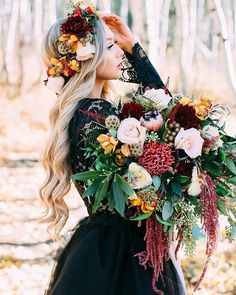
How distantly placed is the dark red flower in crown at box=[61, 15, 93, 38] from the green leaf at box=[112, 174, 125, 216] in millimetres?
543

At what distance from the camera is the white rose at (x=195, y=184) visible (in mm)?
1622

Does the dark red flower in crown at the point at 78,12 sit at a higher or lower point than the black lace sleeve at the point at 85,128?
higher

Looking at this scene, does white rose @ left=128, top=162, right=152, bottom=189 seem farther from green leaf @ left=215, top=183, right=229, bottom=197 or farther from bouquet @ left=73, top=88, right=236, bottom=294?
green leaf @ left=215, top=183, right=229, bottom=197

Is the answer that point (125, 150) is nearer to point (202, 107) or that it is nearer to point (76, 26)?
point (202, 107)

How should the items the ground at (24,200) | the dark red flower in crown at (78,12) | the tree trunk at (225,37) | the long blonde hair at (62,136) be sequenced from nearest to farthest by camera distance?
the long blonde hair at (62,136) < the dark red flower in crown at (78,12) < the ground at (24,200) < the tree trunk at (225,37)

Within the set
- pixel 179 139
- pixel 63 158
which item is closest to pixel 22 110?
pixel 63 158

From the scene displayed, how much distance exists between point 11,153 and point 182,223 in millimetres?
2483

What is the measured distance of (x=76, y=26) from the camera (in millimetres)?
1927

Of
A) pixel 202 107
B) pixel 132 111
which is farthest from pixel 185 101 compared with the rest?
pixel 132 111

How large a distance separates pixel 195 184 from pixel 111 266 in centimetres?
34

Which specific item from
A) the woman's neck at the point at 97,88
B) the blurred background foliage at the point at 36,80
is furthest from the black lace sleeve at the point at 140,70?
the blurred background foliage at the point at 36,80

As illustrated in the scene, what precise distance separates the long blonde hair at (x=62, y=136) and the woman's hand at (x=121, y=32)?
31 cm

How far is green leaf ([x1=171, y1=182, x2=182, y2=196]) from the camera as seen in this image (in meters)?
1.62

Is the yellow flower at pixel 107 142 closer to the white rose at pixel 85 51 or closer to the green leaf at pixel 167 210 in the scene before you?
the green leaf at pixel 167 210
